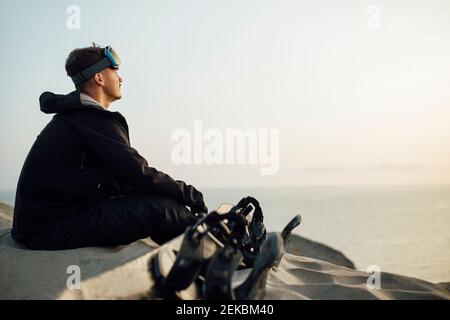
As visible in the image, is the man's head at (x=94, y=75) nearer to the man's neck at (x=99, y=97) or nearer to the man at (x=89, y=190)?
the man's neck at (x=99, y=97)

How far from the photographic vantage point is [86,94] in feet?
12.8

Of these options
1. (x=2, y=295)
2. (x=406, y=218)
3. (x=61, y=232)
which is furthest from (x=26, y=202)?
(x=406, y=218)

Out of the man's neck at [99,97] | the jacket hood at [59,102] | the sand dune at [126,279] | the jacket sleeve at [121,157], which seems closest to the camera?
the sand dune at [126,279]

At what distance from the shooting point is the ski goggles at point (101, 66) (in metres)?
3.94

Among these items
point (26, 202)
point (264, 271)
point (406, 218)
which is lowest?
point (406, 218)

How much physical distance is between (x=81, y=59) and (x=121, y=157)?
1140 mm

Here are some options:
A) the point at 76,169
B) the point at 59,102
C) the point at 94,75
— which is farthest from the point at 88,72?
the point at 76,169

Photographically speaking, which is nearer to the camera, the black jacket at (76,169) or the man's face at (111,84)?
the black jacket at (76,169)

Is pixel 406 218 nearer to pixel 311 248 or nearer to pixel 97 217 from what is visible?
pixel 311 248

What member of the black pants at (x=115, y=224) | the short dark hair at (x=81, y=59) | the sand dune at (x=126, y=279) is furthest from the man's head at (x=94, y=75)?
the sand dune at (x=126, y=279)

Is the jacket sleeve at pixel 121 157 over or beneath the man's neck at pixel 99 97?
beneath

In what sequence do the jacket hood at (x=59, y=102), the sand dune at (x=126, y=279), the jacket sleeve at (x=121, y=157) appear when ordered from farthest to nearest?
the jacket hood at (x=59, y=102) < the jacket sleeve at (x=121, y=157) < the sand dune at (x=126, y=279)
